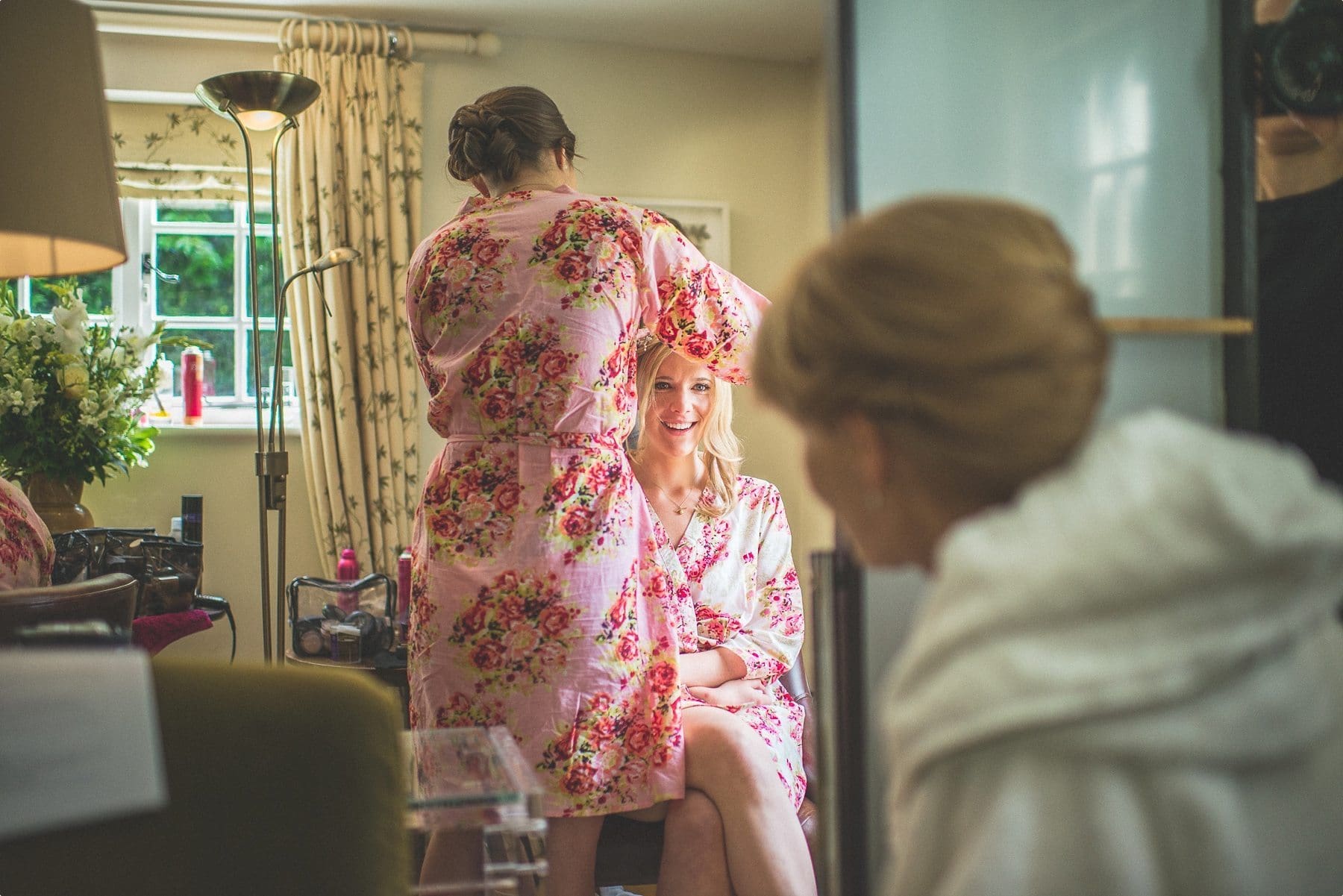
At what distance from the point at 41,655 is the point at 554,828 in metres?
0.83

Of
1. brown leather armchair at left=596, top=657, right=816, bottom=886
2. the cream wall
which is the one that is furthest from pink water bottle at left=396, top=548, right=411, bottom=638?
the cream wall

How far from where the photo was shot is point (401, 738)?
0.86m

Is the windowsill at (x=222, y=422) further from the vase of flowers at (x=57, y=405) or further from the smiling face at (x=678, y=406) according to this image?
the smiling face at (x=678, y=406)

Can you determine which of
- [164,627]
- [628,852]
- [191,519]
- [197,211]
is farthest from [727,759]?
[197,211]

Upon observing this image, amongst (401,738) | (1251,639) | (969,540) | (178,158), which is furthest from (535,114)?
(178,158)

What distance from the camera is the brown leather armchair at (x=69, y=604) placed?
1.29m

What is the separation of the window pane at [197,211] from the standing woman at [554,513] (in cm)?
255

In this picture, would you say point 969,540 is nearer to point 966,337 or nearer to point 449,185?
point 966,337

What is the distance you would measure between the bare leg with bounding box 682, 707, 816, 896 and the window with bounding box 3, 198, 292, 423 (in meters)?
2.58

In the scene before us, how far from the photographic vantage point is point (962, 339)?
65cm

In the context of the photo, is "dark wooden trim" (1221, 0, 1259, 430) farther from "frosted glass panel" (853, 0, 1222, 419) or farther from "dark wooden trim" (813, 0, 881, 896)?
"dark wooden trim" (813, 0, 881, 896)

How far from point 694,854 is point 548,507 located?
57cm

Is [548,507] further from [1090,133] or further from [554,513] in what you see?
[1090,133]

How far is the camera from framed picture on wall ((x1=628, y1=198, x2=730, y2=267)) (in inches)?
152
